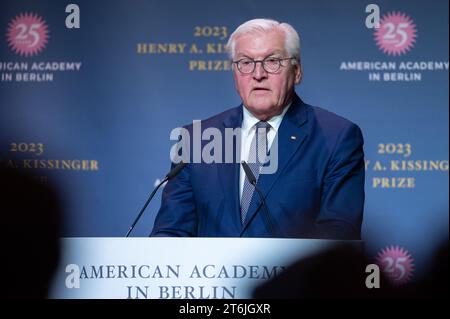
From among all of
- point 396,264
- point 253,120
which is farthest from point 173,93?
point 396,264

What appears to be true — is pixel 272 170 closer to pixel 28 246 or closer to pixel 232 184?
pixel 232 184

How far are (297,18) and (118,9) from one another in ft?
2.53

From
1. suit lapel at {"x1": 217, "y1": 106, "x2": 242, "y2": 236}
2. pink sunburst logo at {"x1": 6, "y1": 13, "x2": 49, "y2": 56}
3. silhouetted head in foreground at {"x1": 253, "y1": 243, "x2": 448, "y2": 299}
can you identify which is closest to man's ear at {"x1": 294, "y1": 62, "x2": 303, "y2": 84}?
suit lapel at {"x1": 217, "y1": 106, "x2": 242, "y2": 236}

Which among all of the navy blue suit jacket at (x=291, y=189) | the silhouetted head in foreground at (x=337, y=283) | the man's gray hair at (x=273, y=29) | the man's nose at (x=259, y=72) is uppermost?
the man's gray hair at (x=273, y=29)

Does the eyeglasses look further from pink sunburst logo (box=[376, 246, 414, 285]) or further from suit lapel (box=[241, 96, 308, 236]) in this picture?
pink sunburst logo (box=[376, 246, 414, 285])

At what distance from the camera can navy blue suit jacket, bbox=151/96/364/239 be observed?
3.32m

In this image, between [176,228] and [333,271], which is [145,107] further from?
[333,271]

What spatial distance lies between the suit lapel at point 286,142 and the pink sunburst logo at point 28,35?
1.10 meters

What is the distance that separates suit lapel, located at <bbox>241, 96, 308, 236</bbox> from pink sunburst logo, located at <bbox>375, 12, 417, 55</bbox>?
1.43 feet

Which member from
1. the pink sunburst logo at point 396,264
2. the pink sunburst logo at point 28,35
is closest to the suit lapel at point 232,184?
the pink sunburst logo at point 396,264

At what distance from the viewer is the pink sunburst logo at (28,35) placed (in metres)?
3.46

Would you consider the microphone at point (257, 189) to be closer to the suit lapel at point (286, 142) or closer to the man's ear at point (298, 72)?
the suit lapel at point (286, 142)

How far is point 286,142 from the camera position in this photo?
3369mm
